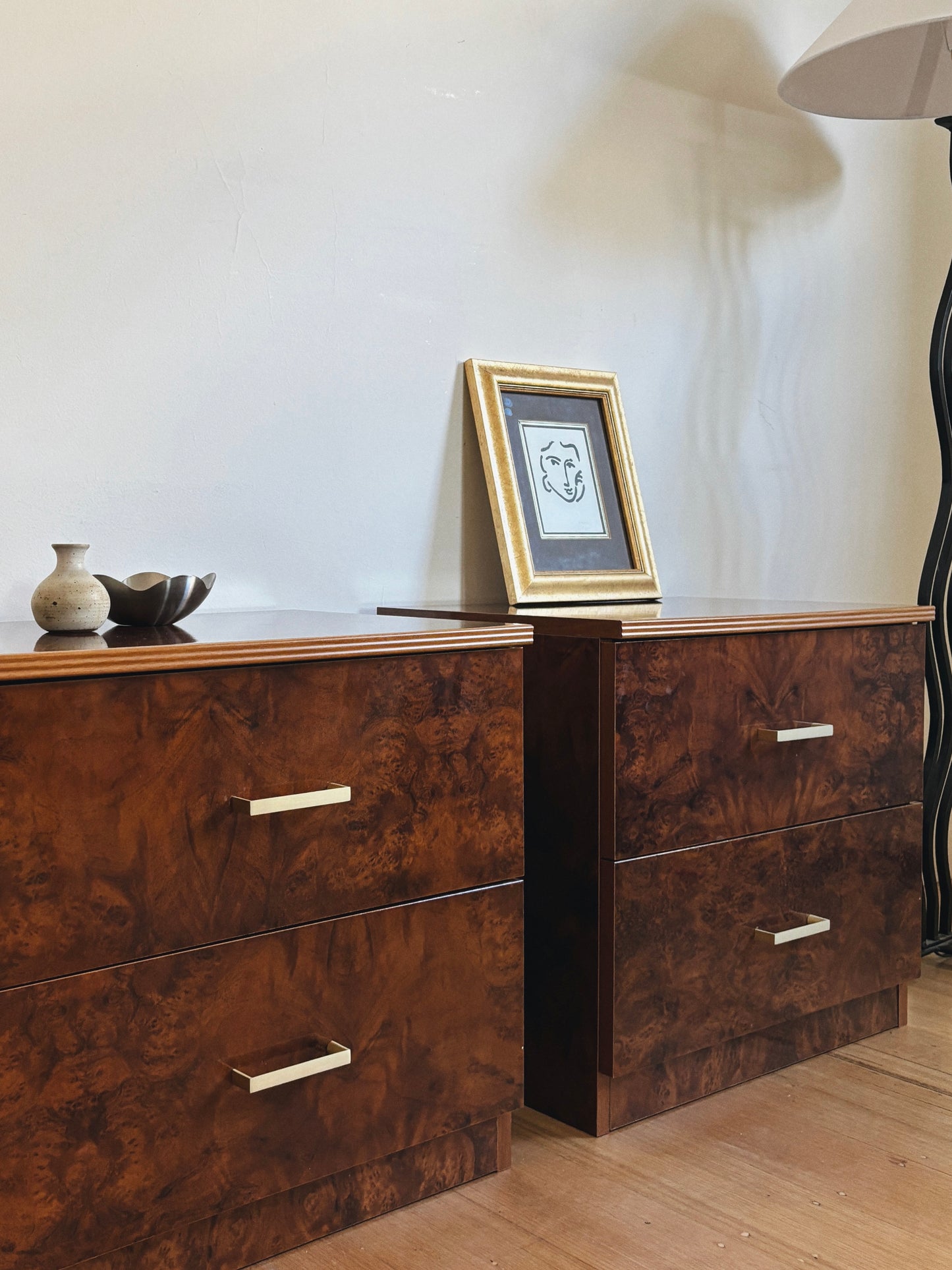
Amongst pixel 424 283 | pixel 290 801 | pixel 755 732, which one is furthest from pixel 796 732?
pixel 424 283

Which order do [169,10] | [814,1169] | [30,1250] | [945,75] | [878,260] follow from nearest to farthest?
[30,1250] < [814,1169] < [169,10] < [945,75] < [878,260]

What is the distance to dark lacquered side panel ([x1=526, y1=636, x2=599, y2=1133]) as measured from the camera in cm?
142

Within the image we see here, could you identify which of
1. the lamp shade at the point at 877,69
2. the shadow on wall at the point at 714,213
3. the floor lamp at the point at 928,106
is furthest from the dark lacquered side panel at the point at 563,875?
the lamp shade at the point at 877,69

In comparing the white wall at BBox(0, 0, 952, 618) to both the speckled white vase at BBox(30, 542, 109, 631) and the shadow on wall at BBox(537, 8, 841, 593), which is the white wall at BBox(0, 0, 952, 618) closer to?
the shadow on wall at BBox(537, 8, 841, 593)

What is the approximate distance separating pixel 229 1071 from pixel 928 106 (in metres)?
1.78

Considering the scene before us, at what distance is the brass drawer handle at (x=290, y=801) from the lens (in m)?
1.09

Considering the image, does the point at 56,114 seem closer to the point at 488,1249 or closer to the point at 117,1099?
the point at 117,1099

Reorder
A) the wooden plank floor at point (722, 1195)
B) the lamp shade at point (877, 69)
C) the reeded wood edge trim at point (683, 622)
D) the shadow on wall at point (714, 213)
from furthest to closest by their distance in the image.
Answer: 1. the shadow on wall at point (714, 213)
2. the lamp shade at point (877, 69)
3. the reeded wood edge trim at point (683, 622)
4. the wooden plank floor at point (722, 1195)

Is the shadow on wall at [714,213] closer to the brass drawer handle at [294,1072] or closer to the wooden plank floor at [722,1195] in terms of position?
the wooden plank floor at [722,1195]

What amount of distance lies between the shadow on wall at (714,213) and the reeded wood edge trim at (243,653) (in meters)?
0.90

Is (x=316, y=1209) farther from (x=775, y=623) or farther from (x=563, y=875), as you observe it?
(x=775, y=623)

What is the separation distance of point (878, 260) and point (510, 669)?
4.96 ft

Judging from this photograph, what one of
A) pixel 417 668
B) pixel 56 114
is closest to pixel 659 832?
pixel 417 668

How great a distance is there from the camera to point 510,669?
1302 mm
